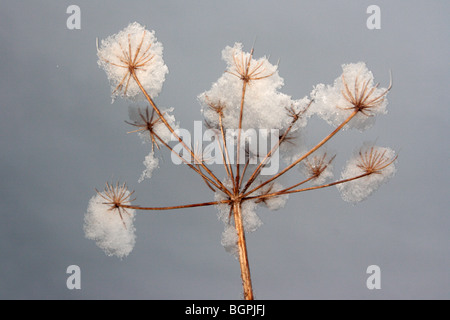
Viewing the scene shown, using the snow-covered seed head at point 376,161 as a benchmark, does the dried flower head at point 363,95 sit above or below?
above

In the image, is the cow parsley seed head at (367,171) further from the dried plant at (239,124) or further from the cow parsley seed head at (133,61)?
the cow parsley seed head at (133,61)

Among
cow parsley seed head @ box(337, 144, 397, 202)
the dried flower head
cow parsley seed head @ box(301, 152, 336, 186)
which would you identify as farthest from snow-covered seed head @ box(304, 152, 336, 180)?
the dried flower head

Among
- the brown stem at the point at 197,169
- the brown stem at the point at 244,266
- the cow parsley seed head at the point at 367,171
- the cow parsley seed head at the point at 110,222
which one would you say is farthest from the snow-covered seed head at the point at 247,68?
the cow parsley seed head at the point at 110,222

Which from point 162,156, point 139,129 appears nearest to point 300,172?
point 162,156

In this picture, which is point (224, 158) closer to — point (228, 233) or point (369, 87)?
point (228, 233)

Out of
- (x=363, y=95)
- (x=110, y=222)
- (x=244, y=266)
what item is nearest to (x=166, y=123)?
(x=110, y=222)
